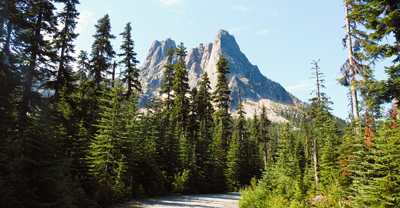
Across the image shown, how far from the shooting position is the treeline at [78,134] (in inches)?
318

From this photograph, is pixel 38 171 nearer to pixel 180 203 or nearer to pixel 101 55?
pixel 180 203

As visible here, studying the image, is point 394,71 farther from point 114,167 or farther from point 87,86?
point 87,86

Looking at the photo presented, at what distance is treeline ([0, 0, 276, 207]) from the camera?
8070 mm

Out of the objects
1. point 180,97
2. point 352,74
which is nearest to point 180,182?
point 180,97

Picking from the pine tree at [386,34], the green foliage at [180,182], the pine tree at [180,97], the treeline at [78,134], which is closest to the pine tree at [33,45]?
the treeline at [78,134]

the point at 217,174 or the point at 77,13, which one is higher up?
the point at 77,13

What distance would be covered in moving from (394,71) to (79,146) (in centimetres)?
1839

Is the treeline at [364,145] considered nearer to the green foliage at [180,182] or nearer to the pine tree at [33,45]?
the green foliage at [180,182]

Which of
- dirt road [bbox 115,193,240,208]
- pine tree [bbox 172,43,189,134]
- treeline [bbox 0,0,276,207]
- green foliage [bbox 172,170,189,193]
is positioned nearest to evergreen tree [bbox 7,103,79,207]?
treeline [bbox 0,0,276,207]

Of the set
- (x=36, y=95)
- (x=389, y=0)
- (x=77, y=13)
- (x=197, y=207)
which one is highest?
(x=77, y=13)

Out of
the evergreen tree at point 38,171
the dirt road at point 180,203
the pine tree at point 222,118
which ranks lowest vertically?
the dirt road at point 180,203

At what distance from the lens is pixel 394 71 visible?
1222 cm

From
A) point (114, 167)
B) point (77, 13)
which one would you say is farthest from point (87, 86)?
point (114, 167)

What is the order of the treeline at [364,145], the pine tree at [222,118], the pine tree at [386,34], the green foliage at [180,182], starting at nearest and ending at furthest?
1. the treeline at [364,145]
2. the pine tree at [386,34]
3. the green foliage at [180,182]
4. the pine tree at [222,118]
